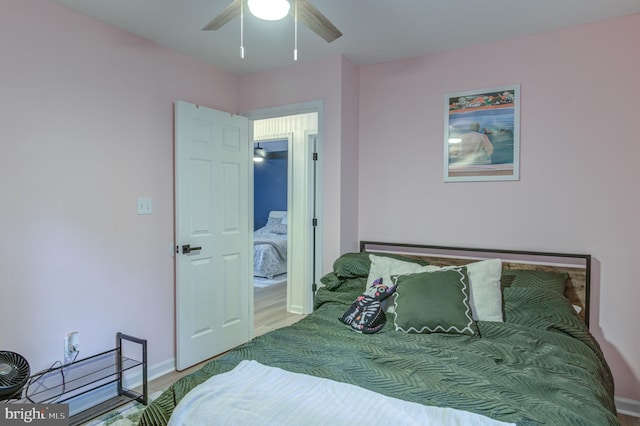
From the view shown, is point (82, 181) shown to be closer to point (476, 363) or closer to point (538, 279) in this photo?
point (476, 363)

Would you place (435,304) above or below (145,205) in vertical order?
below

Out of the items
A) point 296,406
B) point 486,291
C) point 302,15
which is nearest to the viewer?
point 296,406

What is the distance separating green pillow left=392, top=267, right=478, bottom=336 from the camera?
1974 mm

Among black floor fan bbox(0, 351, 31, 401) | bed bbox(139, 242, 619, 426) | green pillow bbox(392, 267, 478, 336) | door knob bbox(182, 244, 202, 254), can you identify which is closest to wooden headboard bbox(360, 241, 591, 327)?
bed bbox(139, 242, 619, 426)

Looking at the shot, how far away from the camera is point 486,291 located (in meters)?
2.16

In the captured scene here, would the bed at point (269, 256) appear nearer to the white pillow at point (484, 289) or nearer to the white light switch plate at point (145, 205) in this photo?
the white light switch plate at point (145, 205)

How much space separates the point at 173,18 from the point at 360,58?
1410mm

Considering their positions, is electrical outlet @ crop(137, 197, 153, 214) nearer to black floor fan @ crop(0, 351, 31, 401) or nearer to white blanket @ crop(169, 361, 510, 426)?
black floor fan @ crop(0, 351, 31, 401)

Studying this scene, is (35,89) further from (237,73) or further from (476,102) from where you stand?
(476,102)

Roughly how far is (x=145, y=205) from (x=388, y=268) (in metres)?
1.77

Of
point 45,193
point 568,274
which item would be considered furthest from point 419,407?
point 45,193

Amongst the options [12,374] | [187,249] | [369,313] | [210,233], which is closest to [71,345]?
[12,374]

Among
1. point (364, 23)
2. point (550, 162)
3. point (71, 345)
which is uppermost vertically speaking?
point (364, 23)

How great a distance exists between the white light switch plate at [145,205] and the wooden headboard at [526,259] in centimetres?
178
